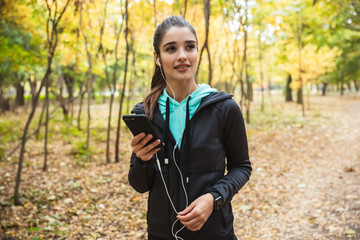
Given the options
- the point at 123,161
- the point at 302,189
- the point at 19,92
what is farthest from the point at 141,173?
the point at 19,92

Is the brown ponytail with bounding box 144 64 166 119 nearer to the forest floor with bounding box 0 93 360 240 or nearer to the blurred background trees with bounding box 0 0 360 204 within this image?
the forest floor with bounding box 0 93 360 240

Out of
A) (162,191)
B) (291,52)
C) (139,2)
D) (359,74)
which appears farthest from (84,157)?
(359,74)

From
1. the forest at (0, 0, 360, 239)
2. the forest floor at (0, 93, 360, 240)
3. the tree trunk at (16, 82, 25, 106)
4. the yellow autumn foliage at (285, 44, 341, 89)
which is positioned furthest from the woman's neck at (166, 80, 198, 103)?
the tree trunk at (16, 82, 25, 106)

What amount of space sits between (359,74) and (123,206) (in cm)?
3248

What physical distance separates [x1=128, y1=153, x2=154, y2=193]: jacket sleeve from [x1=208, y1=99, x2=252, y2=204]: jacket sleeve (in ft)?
1.25

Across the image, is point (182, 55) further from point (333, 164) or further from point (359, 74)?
point (359, 74)

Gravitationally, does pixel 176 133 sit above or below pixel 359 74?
below

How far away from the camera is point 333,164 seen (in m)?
7.18

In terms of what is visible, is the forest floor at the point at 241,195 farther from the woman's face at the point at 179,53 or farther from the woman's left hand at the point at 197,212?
the woman's face at the point at 179,53

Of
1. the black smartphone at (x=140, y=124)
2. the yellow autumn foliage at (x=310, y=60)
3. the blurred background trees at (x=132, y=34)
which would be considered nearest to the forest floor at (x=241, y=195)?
the blurred background trees at (x=132, y=34)

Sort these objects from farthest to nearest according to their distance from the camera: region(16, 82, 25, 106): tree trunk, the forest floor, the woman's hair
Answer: region(16, 82, 25, 106): tree trunk, the forest floor, the woman's hair

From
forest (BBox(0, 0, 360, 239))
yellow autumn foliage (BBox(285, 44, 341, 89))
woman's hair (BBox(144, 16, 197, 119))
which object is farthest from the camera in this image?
yellow autumn foliage (BBox(285, 44, 341, 89))

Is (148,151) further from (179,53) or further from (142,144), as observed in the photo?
(179,53)

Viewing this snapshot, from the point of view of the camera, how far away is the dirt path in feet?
13.6
